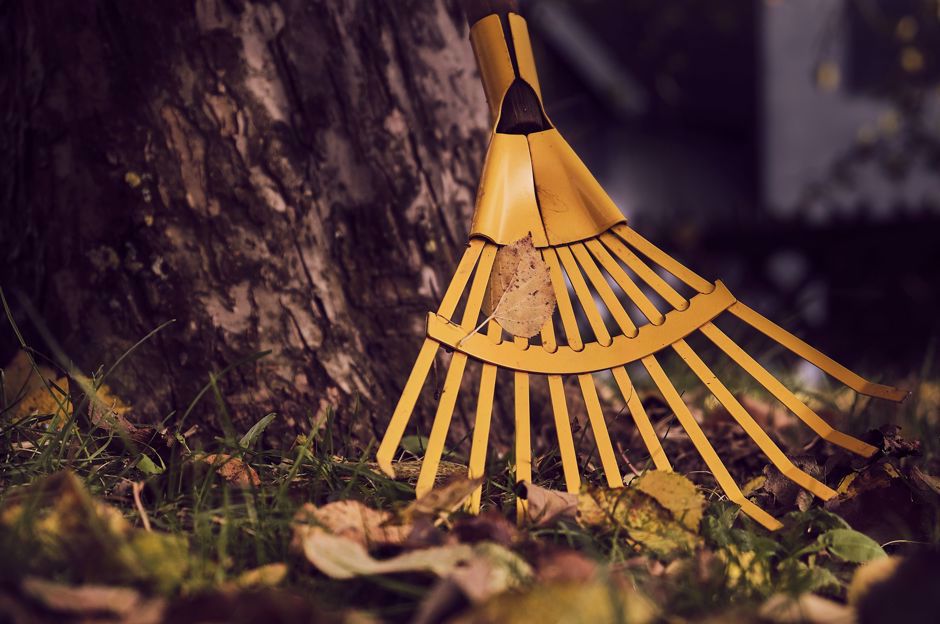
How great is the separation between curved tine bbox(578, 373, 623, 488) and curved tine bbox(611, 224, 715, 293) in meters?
0.19

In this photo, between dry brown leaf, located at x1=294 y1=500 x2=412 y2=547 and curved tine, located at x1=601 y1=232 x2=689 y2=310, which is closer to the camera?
dry brown leaf, located at x1=294 y1=500 x2=412 y2=547

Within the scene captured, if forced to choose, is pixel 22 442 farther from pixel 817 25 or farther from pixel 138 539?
pixel 817 25

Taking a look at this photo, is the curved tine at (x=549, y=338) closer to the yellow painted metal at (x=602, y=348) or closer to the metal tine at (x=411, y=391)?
the yellow painted metal at (x=602, y=348)

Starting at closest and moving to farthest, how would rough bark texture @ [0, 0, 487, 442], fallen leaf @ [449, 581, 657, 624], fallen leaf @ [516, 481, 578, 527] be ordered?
fallen leaf @ [449, 581, 657, 624]
fallen leaf @ [516, 481, 578, 527]
rough bark texture @ [0, 0, 487, 442]

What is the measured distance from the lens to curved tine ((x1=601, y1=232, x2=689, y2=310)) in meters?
1.21

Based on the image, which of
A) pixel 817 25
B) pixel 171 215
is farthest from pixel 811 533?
pixel 817 25

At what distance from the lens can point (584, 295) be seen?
1.21 metres

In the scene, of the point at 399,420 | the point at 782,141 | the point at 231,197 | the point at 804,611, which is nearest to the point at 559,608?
the point at 804,611

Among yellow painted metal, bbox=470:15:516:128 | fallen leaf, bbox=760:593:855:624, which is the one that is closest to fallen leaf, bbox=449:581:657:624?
fallen leaf, bbox=760:593:855:624

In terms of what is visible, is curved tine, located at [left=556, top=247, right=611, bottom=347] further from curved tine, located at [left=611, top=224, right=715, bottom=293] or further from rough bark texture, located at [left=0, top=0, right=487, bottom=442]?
rough bark texture, located at [left=0, top=0, right=487, bottom=442]

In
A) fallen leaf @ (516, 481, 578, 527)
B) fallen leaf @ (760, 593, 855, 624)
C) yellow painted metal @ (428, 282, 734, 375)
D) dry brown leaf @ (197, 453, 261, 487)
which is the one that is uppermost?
yellow painted metal @ (428, 282, 734, 375)

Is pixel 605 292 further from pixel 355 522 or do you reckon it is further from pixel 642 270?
pixel 355 522

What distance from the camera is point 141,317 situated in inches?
55.8

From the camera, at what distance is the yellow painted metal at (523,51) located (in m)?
1.25
